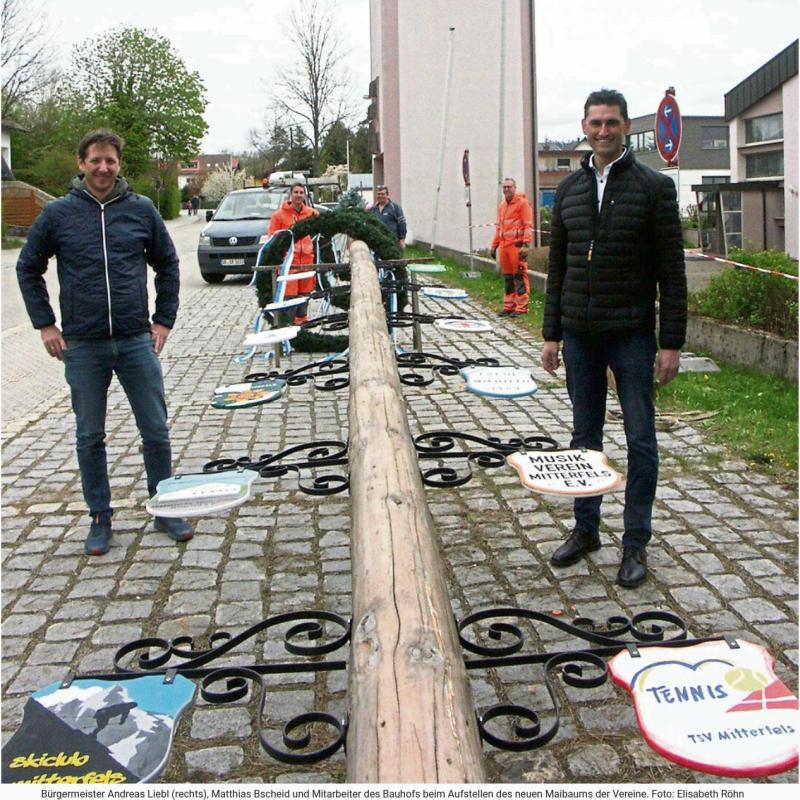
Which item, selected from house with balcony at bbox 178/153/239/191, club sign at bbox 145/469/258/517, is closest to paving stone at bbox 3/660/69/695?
club sign at bbox 145/469/258/517

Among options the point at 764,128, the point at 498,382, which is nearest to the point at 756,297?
the point at 498,382

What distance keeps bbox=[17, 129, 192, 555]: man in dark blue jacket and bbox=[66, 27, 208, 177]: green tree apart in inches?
2225

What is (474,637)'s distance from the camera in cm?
385

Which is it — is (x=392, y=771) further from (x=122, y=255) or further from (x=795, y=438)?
(x=795, y=438)

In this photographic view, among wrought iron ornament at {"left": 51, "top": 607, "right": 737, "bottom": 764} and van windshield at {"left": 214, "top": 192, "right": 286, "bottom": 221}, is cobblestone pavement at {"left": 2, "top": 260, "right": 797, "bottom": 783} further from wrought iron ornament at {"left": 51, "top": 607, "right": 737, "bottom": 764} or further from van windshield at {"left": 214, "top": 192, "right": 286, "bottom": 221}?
van windshield at {"left": 214, "top": 192, "right": 286, "bottom": 221}

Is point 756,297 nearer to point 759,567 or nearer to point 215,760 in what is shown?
point 759,567

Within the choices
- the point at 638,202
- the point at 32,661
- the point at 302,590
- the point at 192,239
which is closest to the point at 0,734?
the point at 32,661

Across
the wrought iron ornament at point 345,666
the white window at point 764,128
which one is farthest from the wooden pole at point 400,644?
the white window at point 764,128

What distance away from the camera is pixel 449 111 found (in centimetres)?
2780

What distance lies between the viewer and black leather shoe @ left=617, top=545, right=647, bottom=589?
4234 millimetres

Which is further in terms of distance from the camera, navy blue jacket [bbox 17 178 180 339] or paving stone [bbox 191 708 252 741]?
navy blue jacket [bbox 17 178 180 339]

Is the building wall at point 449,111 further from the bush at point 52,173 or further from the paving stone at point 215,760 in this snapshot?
the paving stone at point 215,760

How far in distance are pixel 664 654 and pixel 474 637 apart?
4.79 feet

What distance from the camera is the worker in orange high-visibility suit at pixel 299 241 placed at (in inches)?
421
